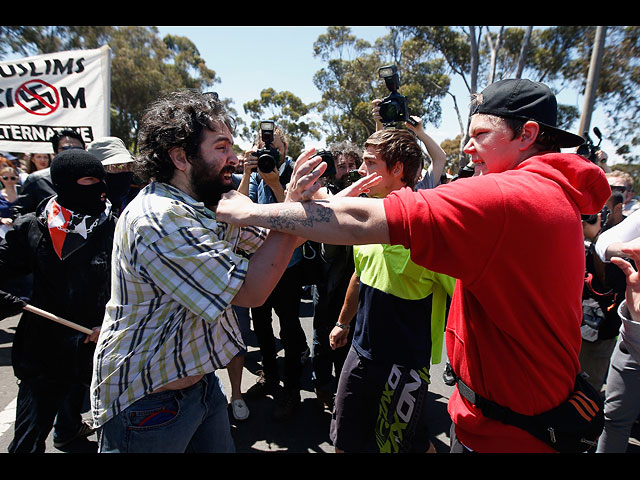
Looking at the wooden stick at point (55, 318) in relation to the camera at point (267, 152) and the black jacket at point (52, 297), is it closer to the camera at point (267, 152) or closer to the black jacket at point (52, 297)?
the black jacket at point (52, 297)

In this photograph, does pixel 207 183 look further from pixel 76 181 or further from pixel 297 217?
pixel 76 181

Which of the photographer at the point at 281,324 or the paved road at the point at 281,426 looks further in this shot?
the photographer at the point at 281,324

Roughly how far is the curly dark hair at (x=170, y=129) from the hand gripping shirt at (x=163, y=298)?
5.0 inches

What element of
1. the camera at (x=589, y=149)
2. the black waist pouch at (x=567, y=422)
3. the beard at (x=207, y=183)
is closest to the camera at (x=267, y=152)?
the beard at (x=207, y=183)

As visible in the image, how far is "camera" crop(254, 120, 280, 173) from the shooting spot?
8.23ft

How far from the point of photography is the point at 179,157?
5.32 ft

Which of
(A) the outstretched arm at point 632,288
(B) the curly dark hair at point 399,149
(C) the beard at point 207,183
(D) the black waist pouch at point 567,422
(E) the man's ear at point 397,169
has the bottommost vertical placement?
(D) the black waist pouch at point 567,422

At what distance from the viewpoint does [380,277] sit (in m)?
2.29

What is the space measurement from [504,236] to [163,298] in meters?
1.22

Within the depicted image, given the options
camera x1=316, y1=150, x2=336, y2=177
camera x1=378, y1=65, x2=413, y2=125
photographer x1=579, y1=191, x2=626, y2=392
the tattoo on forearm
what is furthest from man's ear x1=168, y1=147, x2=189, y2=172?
photographer x1=579, y1=191, x2=626, y2=392

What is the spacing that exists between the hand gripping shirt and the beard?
3.7 inches

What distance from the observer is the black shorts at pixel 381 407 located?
2.08 metres
